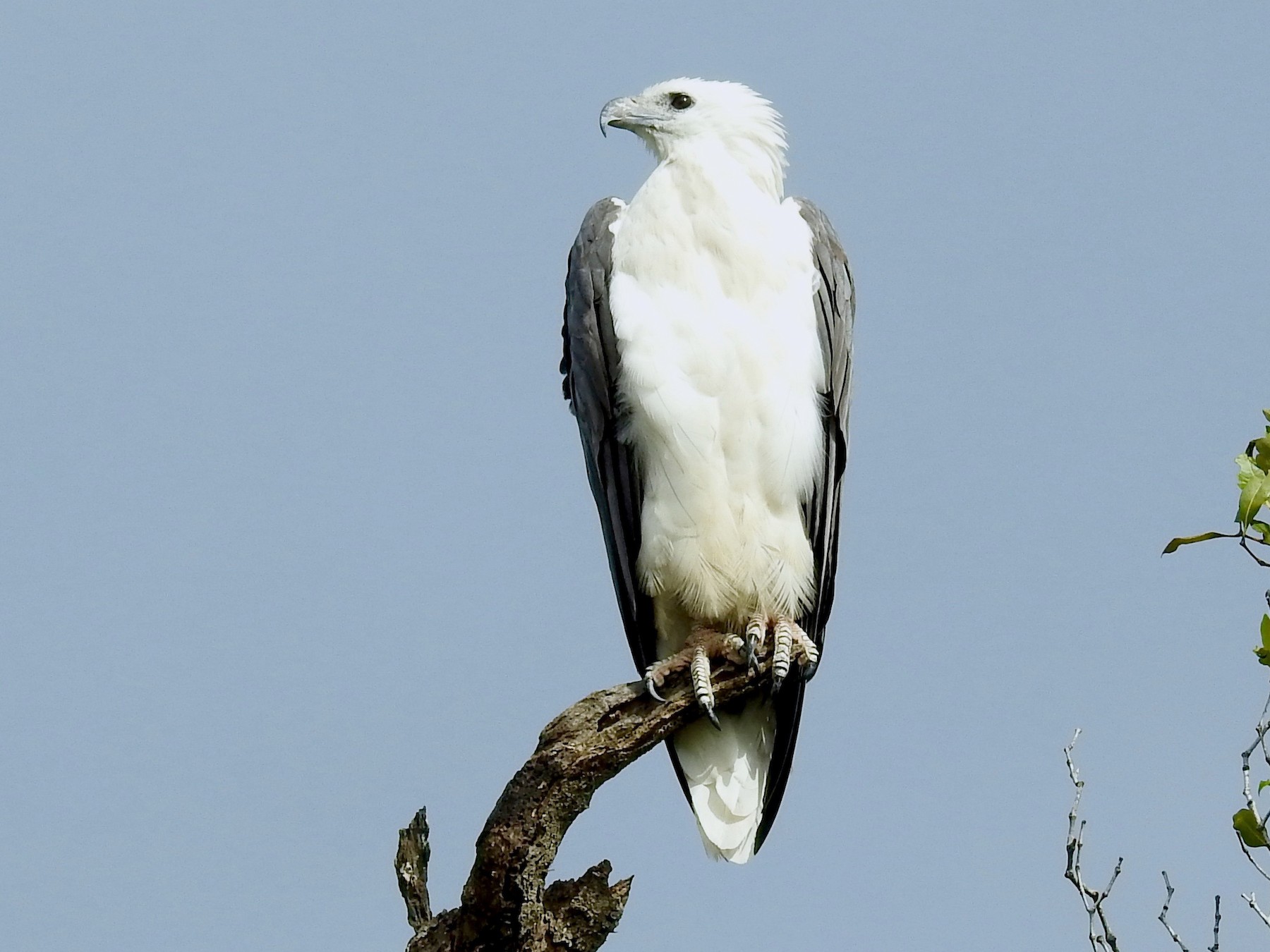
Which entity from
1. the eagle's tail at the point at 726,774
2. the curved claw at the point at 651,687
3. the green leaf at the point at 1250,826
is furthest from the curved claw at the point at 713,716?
the green leaf at the point at 1250,826

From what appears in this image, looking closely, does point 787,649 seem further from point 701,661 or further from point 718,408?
point 718,408

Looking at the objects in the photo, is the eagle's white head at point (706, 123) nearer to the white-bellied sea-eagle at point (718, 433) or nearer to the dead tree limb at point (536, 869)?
the white-bellied sea-eagle at point (718, 433)

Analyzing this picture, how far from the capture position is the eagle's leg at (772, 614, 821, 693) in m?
6.29

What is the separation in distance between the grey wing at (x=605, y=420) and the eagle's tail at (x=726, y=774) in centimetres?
39

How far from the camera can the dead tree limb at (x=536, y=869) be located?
5129 millimetres

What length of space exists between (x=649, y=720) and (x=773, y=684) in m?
0.90

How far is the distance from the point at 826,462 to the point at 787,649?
0.78 m

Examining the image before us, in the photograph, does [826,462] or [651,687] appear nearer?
[651,687]

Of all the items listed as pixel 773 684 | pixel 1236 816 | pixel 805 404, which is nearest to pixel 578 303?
pixel 805 404

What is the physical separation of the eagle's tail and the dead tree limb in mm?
1311

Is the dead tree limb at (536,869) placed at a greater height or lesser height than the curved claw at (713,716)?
lesser

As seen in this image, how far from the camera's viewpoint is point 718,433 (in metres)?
→ 6.25

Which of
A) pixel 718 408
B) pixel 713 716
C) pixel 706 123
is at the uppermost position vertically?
pixel 706 123

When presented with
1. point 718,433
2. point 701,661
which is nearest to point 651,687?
point 701,661
